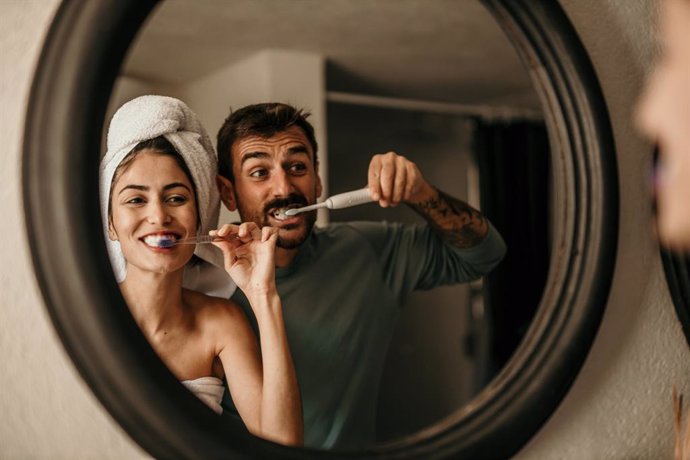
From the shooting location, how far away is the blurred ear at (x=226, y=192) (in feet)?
2.10

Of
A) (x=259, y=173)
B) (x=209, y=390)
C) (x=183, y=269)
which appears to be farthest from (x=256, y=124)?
(x=209, y=390)

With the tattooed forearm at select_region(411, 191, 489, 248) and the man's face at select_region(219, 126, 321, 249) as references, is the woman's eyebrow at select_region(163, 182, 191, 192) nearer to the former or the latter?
the man's face at select_region(219, 126, 321, 249)

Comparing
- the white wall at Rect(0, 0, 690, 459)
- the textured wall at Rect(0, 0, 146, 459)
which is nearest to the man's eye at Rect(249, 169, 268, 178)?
the textured wall at Rect(0, 0, 146, 459)

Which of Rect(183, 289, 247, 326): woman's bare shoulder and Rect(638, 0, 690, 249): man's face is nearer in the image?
Rect(183, 289, 247, 326): woman's bare shoulder

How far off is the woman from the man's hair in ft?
0.05

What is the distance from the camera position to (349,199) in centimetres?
→ 71

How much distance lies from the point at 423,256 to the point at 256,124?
0.80 feet

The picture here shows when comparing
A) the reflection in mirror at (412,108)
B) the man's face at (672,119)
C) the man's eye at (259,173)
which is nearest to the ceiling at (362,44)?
the reflection in mirror at (412,108)

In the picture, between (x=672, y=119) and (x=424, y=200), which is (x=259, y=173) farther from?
(x=672, y=119)

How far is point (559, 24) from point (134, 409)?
66 centimetres

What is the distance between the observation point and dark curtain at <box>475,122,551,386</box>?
2.67 ft

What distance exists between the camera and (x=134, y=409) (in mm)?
597

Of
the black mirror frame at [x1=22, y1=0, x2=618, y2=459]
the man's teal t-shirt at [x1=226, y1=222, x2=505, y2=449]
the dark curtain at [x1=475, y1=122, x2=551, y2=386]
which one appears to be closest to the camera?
the black mirror frame at [x1=22, y1=0, x2=618, y2=459]

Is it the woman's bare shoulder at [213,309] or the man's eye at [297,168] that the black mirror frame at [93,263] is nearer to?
the woman's bare shoulder at [213,309]
